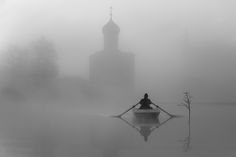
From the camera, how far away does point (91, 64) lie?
101 meters

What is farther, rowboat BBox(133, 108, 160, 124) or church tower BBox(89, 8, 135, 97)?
church tower BBox(89, 8, 135, 97)

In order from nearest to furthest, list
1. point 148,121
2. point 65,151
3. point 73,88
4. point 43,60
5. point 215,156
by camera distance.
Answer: point 215,156 → point 65,151 → point 148,121 → point 43,60 → point 73,88

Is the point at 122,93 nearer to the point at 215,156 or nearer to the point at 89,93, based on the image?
the point at 89,93

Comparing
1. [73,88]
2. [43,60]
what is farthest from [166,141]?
[73,88]

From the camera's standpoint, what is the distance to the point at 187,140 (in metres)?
19.4

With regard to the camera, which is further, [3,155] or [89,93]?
[89,93]

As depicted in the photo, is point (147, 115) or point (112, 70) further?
point (112, 70)


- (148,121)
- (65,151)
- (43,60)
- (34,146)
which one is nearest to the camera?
(65,151)

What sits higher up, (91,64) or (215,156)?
(91,64)

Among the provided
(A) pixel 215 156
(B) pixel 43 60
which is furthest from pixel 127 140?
(B) pixel 43 60

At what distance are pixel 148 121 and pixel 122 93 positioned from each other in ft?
215

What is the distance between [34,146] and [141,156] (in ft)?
16.8

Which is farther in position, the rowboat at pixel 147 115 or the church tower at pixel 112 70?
the church tower at pixel 112 70

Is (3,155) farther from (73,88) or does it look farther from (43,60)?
(73,88)
